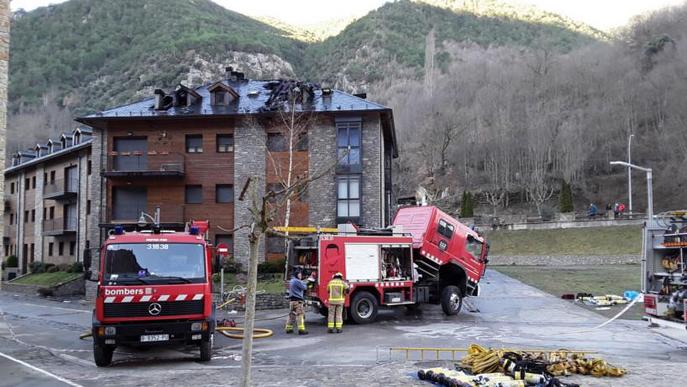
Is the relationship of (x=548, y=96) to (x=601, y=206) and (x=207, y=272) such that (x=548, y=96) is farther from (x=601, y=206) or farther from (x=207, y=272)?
(x=207, y=272)

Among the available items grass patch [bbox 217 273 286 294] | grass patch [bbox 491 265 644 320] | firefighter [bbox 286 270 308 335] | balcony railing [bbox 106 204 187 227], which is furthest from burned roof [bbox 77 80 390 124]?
firefighter [bbox 286 270 308 335]

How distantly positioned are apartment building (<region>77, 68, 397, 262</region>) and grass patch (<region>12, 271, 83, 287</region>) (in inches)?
191

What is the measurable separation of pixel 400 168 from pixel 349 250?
5742 centimetres

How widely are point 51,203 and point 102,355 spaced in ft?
121

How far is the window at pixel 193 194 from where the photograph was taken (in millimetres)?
34250

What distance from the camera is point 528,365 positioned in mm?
9680

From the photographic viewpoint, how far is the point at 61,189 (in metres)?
42.0

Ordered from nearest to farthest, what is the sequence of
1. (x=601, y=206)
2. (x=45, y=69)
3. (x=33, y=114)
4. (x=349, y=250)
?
(x=349, y=250) < (x=601, y=206) < (x=33, y=114) < (x=45, y=69)

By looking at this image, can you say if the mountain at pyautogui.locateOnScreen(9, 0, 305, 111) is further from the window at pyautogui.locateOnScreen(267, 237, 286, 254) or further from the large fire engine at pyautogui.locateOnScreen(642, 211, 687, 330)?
the large fire engine at pyautogui.locateOnScreen(642, 211, 687, 330)

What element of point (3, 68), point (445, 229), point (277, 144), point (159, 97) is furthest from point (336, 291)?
point (159, 97)

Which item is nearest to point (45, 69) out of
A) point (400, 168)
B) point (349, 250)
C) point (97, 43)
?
point (97, 43)

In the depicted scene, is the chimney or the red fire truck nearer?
the red fire truck

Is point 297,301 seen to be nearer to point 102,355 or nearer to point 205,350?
point 205,350

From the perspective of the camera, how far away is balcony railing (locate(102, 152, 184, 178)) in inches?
1305
